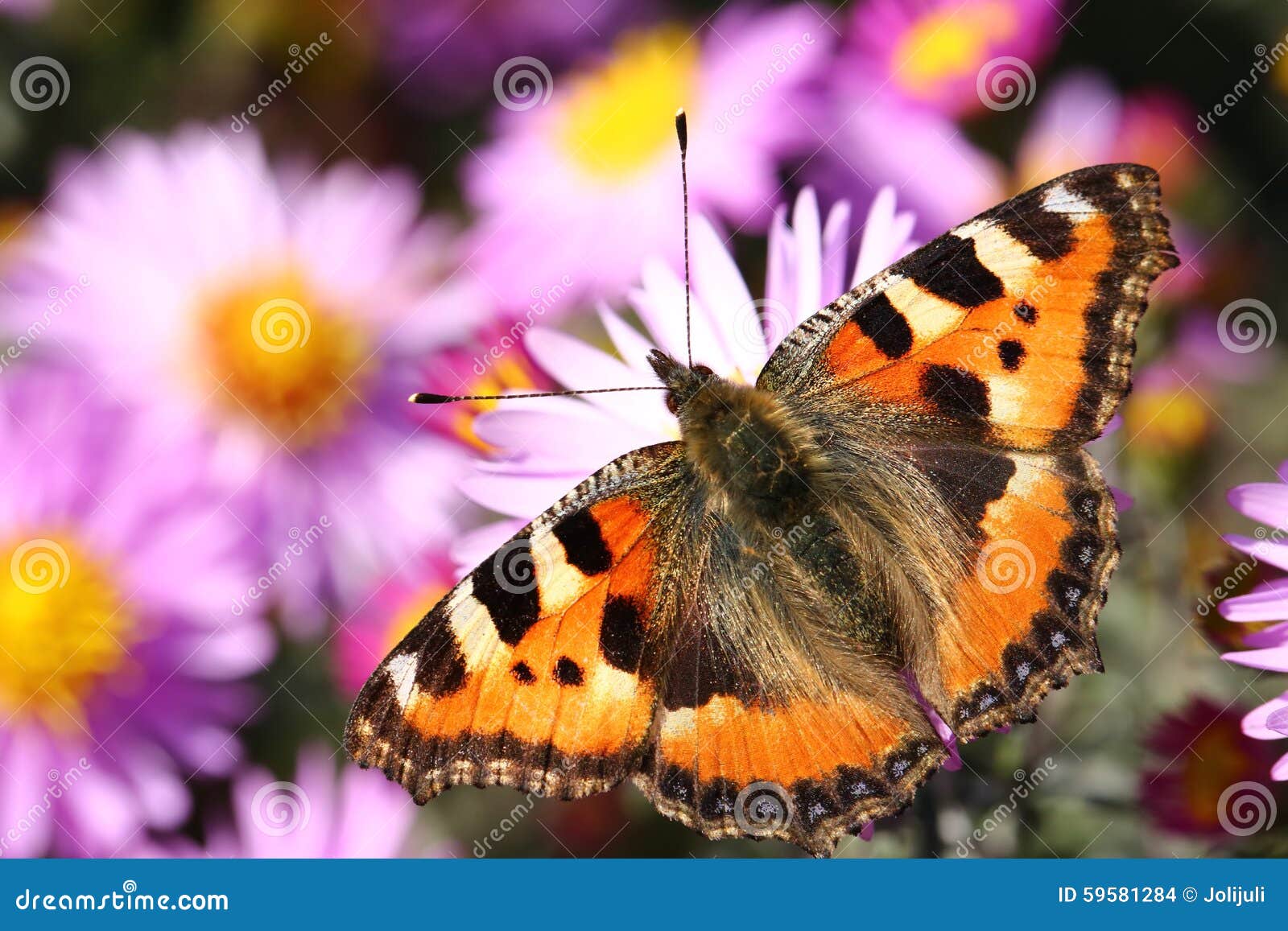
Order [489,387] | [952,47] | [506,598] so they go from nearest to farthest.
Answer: [506,598], [489,387], [952,47]

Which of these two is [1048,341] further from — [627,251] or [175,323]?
[175,323]

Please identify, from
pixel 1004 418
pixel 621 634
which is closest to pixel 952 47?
pixel 1004 418

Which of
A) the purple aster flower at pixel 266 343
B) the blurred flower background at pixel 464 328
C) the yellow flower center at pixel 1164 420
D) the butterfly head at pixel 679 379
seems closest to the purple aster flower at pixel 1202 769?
the blurred flower background at pixel 464 328

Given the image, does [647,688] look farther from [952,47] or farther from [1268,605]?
[952,47]

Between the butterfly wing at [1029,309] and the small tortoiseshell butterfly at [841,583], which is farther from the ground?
the butterfly wing at [1029,309]

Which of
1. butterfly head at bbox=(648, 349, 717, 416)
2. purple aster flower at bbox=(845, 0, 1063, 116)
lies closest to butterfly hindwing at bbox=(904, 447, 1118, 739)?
butterfly head at bbox=(648, 349, 717, 416)

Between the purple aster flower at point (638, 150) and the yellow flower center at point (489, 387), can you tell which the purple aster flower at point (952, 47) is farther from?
the yellow flower center at point (489, 387)
